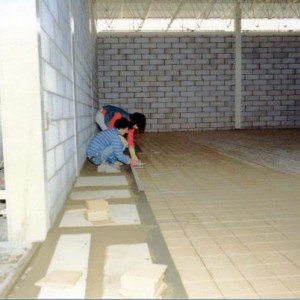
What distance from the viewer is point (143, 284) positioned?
182 centimetres

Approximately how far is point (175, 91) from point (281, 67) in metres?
3.83

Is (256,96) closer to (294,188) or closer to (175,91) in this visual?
(175,91)

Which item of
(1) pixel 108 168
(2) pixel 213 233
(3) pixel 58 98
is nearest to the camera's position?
(2) pixel 213 233

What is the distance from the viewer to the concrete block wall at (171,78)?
12.7 metres

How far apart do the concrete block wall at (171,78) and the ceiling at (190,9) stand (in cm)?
223

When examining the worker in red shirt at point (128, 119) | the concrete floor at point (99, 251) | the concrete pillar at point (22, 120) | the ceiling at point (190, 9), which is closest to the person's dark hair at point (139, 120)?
the worker in red shirt at point (128, 119)

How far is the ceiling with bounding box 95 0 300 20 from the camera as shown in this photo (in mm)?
14281

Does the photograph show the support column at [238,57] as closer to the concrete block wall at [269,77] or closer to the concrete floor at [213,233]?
the concrete block wall at [269,77]

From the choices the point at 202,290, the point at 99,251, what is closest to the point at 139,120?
the point at 99,251

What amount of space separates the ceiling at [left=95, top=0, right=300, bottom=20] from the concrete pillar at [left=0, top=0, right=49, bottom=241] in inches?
486

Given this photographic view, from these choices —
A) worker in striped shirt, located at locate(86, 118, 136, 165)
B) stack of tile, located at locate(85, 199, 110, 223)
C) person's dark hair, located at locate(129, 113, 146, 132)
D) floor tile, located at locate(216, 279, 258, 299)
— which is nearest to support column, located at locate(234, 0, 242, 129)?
worker in striped shirt, located at locate(86, 118, 136, 165)

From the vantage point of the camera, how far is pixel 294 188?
415cm

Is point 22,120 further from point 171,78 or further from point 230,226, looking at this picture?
point 171,78

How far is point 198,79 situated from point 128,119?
7.68 m
